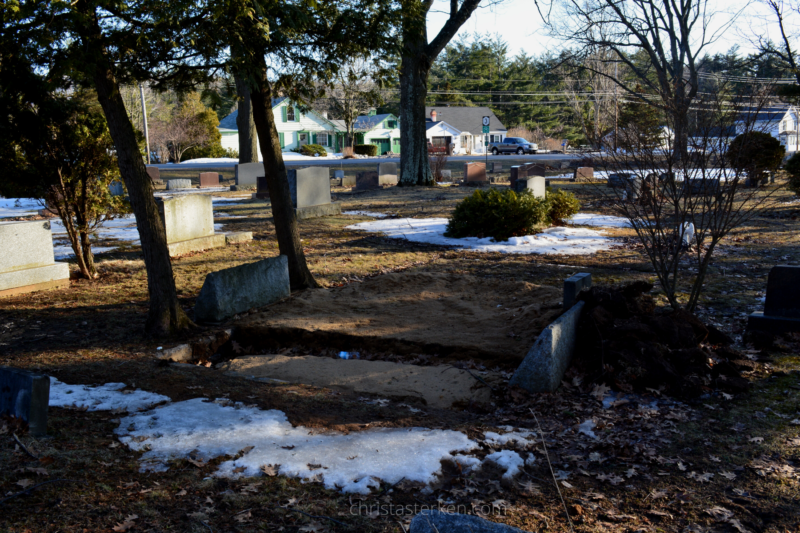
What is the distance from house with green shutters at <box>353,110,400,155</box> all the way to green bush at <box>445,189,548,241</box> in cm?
5463

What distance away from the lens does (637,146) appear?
6488 mm

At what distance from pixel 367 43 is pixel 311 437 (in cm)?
562

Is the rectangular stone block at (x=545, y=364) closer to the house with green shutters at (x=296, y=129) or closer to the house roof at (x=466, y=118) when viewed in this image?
the house with green shutters at (x=296, y=129)

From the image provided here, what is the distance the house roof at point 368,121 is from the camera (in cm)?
6669

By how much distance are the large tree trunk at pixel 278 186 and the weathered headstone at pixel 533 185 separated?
24.7 ft

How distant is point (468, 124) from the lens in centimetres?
7044

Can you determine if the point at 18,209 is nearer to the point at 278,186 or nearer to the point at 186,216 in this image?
the point at 186,216

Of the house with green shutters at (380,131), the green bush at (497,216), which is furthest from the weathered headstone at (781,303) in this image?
the house with green shutters at (380,131)

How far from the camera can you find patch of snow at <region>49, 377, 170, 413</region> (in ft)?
15.2

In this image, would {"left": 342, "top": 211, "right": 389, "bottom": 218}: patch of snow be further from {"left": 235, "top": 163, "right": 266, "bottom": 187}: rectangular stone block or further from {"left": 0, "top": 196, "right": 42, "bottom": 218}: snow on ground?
{"left": 235, "top": 163, "right": 266, "bottom": 187}: rectangular stone block

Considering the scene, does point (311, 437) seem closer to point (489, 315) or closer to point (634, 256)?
point (489, 315)

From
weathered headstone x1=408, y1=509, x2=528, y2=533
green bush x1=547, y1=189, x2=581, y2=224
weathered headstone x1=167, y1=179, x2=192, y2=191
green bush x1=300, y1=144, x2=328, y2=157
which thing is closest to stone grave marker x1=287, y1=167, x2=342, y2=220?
green bush x1=547, y1=189, x2=581, y2=224

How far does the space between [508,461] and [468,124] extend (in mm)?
69370

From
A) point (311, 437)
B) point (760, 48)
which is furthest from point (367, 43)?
point (760, 48)
